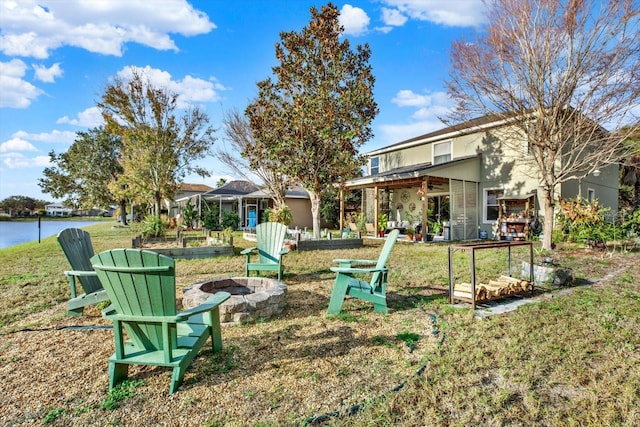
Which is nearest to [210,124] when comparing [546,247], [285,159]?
[285,159]

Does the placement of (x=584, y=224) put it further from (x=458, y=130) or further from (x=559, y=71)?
(x=458, y=130)

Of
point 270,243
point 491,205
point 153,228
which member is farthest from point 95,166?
point 491,205

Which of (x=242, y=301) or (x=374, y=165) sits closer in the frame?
(x=242, y=301)

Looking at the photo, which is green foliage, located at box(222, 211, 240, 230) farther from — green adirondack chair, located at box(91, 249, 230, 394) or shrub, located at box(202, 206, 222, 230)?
green adirondack chair, located at box(91, 249, 230, 394)

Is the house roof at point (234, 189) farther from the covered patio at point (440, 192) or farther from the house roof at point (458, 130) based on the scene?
the covered patio at point (440, 192)

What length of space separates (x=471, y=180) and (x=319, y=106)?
740cm

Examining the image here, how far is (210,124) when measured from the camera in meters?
20.3

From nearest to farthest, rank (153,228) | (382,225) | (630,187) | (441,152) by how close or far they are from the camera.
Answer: (153,228), (382,225), (441,152), (630,187)

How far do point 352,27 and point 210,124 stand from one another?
11.4 meters

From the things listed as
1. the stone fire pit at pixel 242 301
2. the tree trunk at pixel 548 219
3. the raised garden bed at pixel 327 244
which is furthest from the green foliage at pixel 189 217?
the tree trunk at pixel 548 219

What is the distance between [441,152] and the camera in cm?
1612

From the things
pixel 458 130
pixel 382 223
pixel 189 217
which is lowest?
pixel 382 223

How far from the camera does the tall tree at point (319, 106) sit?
38.4ft

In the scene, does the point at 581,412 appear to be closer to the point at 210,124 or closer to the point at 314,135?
the point at 314,135
